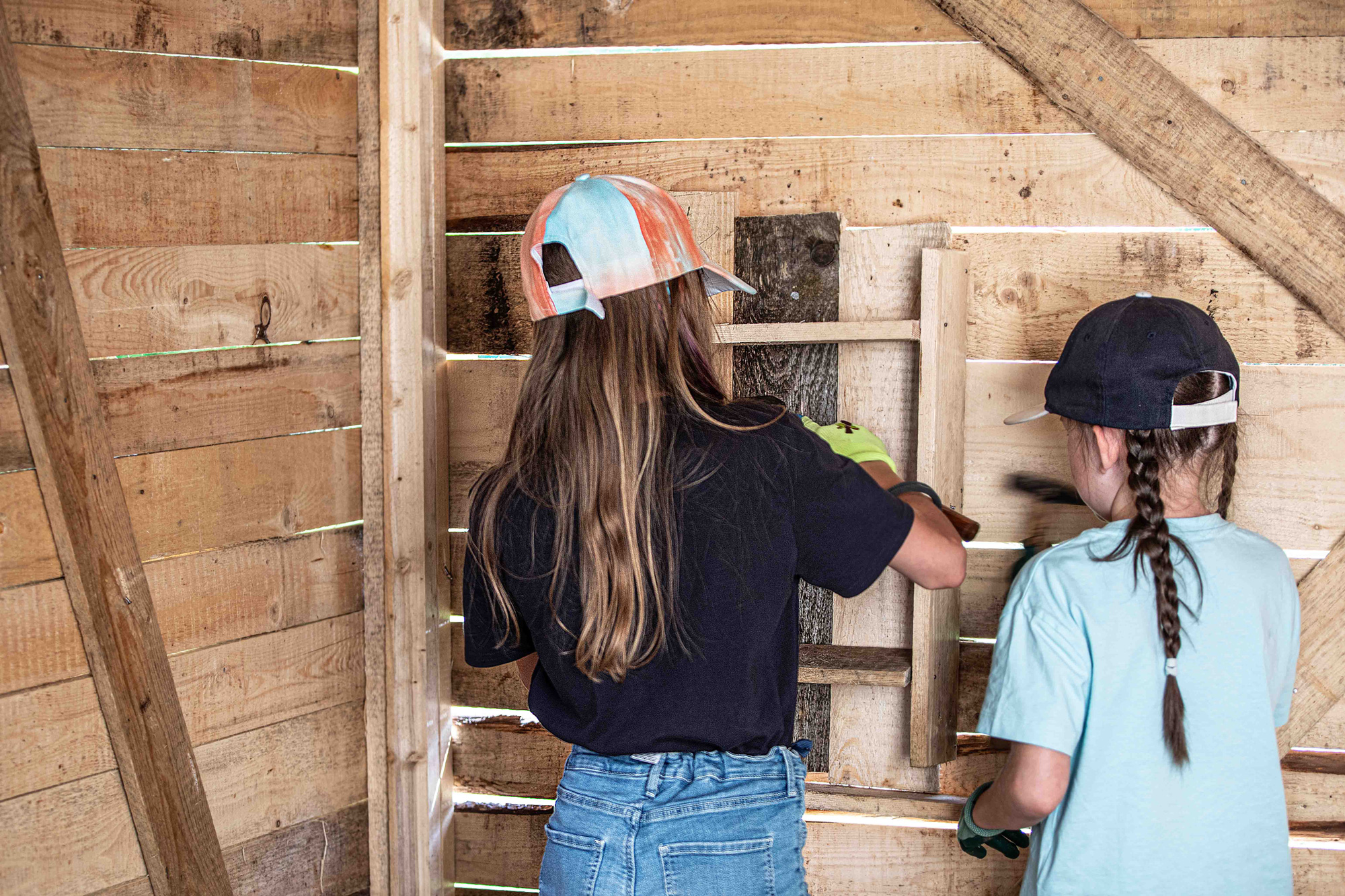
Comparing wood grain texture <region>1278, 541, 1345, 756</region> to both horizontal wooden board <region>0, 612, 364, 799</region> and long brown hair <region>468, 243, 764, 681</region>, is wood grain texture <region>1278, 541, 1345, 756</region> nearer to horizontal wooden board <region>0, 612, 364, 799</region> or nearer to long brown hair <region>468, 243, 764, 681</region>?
long brown hair <region>468, 243, 764, 681</region>

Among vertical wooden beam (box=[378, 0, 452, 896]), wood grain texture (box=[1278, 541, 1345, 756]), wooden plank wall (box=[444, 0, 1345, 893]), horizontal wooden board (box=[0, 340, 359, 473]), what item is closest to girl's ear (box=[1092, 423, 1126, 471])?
wooden plank wall (box=[444, 0, 1345, 893])

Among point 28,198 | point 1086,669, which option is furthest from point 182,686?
point 1086,669

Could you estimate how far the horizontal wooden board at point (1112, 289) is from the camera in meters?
2.13

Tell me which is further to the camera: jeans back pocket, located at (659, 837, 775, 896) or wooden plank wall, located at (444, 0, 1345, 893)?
wooden plank wall, located at (444, 0, 1345, 893)

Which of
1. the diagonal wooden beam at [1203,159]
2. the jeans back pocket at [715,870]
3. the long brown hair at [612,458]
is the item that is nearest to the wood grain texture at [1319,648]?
the diagonal wooden beam at [1203,159]

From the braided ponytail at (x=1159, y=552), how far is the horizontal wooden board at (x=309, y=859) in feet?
5.48

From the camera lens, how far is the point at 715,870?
1.36m

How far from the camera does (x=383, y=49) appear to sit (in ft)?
7.02

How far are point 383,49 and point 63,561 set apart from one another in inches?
Answer: 46.4

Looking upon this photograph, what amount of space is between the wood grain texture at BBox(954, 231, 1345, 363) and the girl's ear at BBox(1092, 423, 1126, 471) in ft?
1.89

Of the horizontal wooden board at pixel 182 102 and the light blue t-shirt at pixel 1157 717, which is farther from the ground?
the horizontal wooden board at pixel 182 102

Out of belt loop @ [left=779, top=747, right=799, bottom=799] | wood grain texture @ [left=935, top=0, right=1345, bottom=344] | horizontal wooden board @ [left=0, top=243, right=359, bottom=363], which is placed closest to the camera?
belt loop @ [left=779, top=747, right=799, bottom=799]

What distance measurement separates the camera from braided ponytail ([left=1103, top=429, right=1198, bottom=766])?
4.94ft

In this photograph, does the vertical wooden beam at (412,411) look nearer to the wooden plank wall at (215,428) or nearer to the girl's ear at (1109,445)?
the wooden plank wall at (215,428)
